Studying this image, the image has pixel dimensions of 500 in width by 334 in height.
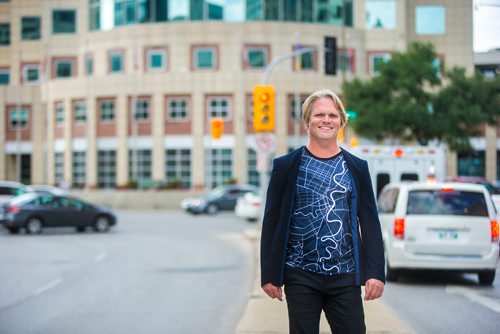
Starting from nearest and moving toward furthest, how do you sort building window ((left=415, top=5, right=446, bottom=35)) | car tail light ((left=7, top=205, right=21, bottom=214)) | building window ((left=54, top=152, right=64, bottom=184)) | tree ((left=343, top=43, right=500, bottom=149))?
car tail light ((left=7, top=205, right=21, bottom=214)) → tree ((left=343, top=43, right=500, bottom=149)) → building window ((left=415, top=5, right=446, bottom=35)) → building window ((left=54, top=152, right=64, bottom=184))

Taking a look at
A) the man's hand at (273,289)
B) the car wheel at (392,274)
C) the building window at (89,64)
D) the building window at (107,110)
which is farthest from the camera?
the building window at (89,64)

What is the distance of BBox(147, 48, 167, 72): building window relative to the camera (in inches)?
2256

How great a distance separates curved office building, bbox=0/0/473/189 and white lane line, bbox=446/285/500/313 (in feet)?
137

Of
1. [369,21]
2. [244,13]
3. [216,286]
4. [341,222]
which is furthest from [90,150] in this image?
[341,222]

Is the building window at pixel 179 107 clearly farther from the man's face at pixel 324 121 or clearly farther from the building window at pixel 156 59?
the man's face at pixel 324 121

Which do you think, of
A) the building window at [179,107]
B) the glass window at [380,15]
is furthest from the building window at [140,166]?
the glass window at [380,15]

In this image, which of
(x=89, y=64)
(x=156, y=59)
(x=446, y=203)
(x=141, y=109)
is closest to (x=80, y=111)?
(x=89, y=64)

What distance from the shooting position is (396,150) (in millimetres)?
23406

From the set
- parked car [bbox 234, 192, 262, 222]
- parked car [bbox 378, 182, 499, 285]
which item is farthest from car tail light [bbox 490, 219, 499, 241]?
parked car [bbox 234, 192, 262, 222]

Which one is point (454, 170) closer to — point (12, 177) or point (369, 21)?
point (369, 21)

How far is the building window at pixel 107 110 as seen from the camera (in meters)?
58.5

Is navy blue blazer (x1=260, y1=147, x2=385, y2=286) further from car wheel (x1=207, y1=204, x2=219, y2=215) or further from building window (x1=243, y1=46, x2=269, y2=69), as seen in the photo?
building window (x1=243, y1=46, x2=269, y2=69)

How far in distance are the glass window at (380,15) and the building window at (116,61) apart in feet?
58.8

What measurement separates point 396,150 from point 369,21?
37.3 metres
